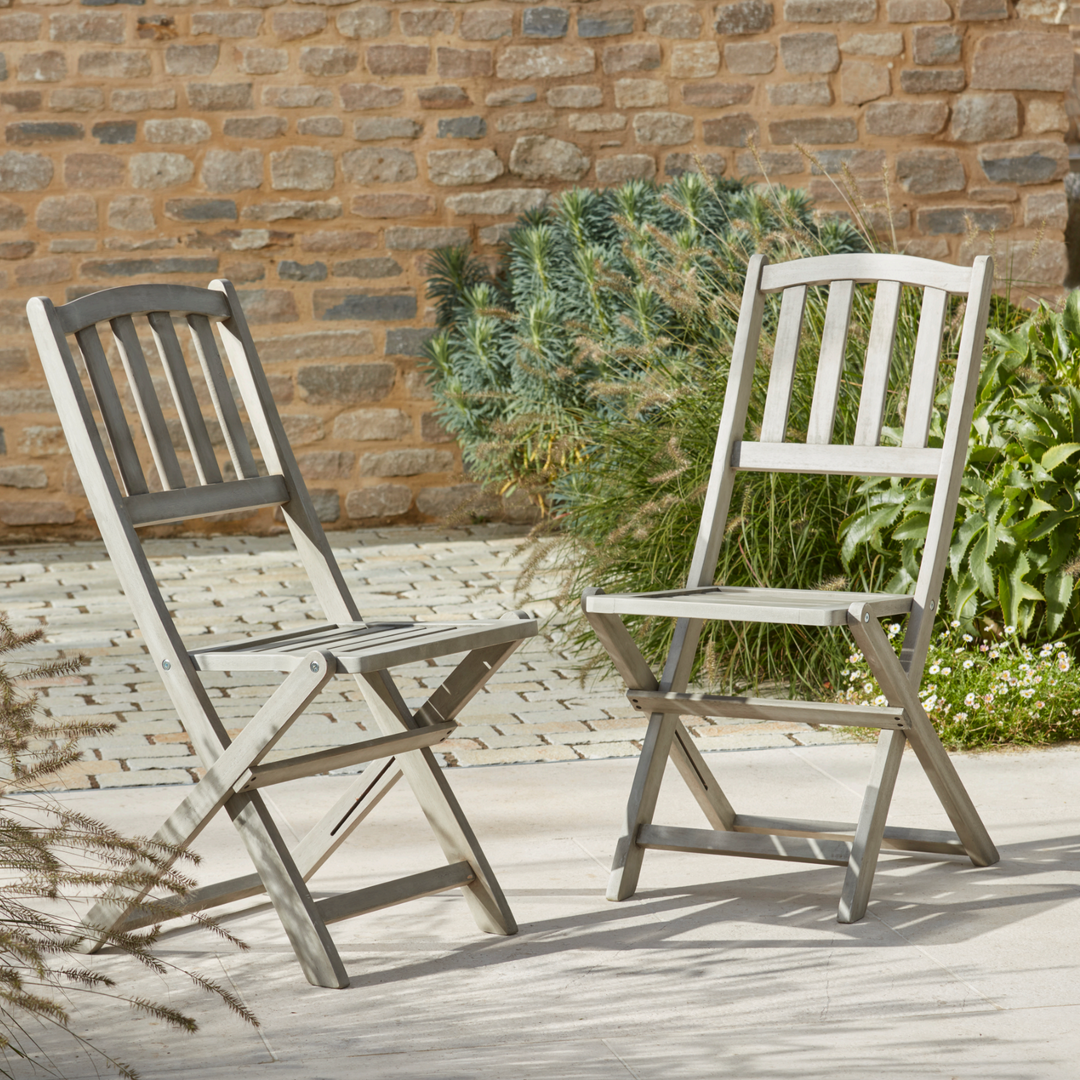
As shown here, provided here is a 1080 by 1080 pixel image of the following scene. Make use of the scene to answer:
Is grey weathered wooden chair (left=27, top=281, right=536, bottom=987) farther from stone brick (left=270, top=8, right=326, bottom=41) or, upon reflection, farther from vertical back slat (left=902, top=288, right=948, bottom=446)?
stone brick (left=270, top=8, right=326, bottom=41)

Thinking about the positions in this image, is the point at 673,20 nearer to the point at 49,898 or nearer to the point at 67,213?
the point at 67,213

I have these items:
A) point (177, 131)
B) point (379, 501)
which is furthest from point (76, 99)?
point (379, 501)

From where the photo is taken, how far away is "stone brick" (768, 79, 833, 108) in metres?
7.32

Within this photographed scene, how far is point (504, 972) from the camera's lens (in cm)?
251

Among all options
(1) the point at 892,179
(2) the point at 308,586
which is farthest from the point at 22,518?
(1) the point at 892,179

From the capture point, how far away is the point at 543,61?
724 centimetres

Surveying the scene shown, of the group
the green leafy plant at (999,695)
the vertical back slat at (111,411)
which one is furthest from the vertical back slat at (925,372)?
the vertical back slat at (111,411)

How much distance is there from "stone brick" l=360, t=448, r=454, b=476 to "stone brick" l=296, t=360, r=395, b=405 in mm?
270

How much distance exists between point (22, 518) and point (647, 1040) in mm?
5559

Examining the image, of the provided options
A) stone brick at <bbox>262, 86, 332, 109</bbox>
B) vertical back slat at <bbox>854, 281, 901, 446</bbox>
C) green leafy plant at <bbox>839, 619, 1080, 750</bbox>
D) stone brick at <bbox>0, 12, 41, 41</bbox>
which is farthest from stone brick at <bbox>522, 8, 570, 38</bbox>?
vertical back slat at <bbox>854, 281, 901, 446</bbox>

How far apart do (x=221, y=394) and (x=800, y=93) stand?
16.9 ft

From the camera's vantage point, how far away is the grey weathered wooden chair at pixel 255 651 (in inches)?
96.4

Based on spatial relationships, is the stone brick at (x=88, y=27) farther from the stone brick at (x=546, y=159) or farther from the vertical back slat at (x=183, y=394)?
the vertical back slat at (x=183, y=394)

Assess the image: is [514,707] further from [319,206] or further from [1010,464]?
[319,206]
